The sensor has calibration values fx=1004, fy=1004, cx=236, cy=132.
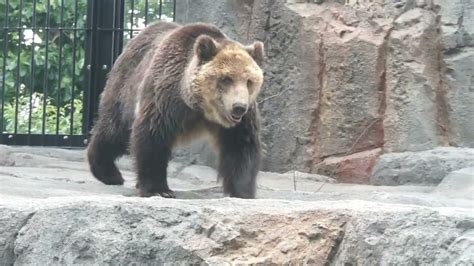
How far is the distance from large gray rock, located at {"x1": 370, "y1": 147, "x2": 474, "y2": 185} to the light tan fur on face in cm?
210

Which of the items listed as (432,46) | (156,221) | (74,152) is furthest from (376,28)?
(156,221)

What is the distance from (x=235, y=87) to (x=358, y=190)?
77.2 inches

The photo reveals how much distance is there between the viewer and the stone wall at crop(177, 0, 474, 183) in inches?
320

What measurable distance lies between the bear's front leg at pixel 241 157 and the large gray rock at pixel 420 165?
194cm

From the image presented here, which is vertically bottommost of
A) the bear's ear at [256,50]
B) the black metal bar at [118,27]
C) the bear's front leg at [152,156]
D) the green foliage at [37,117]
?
the green foliage at [37,117]

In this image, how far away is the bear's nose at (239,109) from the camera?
571 cm

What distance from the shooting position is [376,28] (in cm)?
834

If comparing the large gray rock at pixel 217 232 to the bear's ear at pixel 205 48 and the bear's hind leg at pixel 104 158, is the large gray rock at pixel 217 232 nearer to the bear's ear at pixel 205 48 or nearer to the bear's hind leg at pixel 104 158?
the bear's ear at pixel 205 48

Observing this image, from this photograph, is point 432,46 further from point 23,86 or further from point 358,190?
point 23,86

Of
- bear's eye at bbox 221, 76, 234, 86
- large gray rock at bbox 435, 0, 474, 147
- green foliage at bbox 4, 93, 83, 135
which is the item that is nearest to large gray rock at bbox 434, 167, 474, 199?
large gray rock at bbox 435, 0, 474, 147

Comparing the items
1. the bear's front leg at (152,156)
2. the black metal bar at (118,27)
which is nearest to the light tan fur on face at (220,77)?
the bear's front leg at (152,156)

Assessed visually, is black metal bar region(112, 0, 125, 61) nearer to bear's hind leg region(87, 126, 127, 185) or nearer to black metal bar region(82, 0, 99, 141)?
black metal bar region(82, 0, 99, 141)

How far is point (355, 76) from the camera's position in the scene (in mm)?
8383

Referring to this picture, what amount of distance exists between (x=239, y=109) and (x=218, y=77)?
1.20 feet
